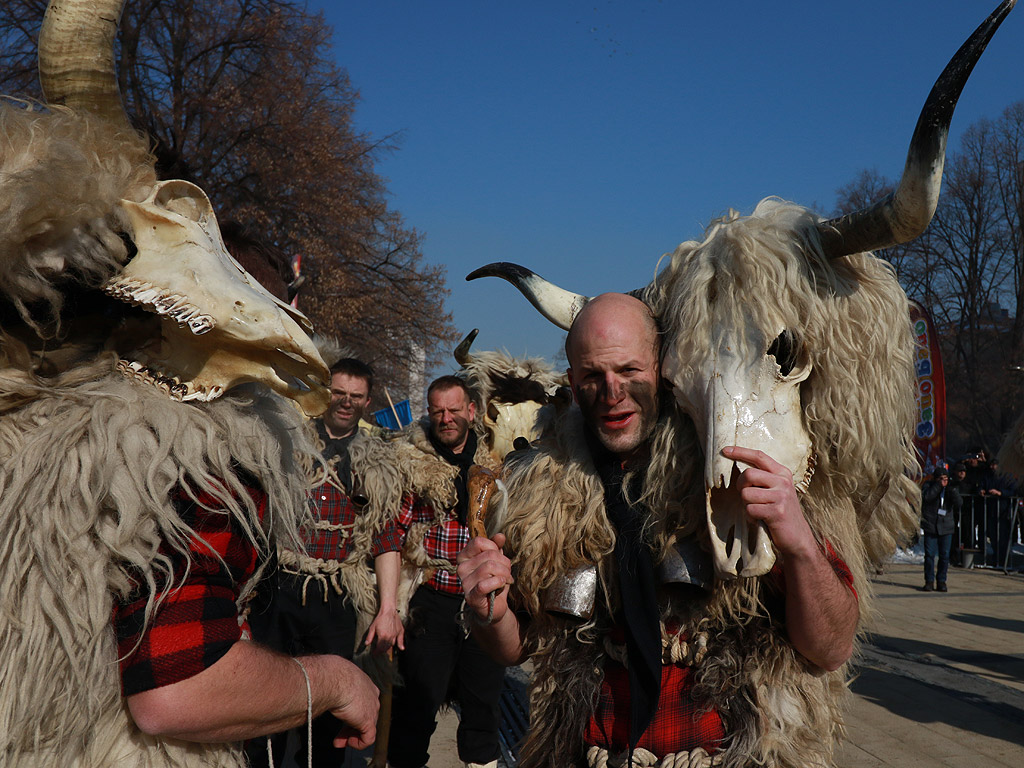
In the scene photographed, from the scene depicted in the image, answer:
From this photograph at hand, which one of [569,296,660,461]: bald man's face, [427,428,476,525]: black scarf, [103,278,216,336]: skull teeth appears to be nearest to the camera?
[103,278,216,336]: skull teeth

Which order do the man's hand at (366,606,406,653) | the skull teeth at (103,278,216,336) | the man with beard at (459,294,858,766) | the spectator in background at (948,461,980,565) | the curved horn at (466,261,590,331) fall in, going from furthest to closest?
1. the spectator in background at (948,461,980,565)
2. the man's hand at (366,606,406,653)
3. the curved horn at (466,261,590,331)
4. the man with beard at (459,294,858,766)
5. the skull teeth at (103,278,216,336)

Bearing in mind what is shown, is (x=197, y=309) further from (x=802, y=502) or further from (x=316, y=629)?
(x=316, y=629)

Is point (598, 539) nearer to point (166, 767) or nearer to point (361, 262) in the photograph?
point (166, 767)

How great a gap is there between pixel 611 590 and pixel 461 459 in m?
2.76

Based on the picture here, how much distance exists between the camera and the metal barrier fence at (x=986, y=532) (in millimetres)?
13375

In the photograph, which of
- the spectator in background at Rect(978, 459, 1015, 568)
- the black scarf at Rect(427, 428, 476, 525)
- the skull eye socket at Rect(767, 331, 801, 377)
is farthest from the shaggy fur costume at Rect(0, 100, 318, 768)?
the spectator in background at Rect(978, 459, 1015, 568)

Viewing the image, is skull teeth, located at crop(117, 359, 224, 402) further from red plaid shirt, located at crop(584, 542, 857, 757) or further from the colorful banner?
the colorful banner

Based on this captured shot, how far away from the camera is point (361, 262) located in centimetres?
1623

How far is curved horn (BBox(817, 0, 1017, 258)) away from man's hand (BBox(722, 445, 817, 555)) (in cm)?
56

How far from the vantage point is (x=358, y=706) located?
67.7 inches

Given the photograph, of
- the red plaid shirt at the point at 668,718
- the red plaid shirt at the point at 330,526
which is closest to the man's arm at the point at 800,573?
the red plaid shirt at the point at 668,718

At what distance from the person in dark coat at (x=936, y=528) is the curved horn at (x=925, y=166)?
1026cm

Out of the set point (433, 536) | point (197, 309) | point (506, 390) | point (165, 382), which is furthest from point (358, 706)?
point (506, 390)

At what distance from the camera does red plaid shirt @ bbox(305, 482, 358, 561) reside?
426 centimetres
